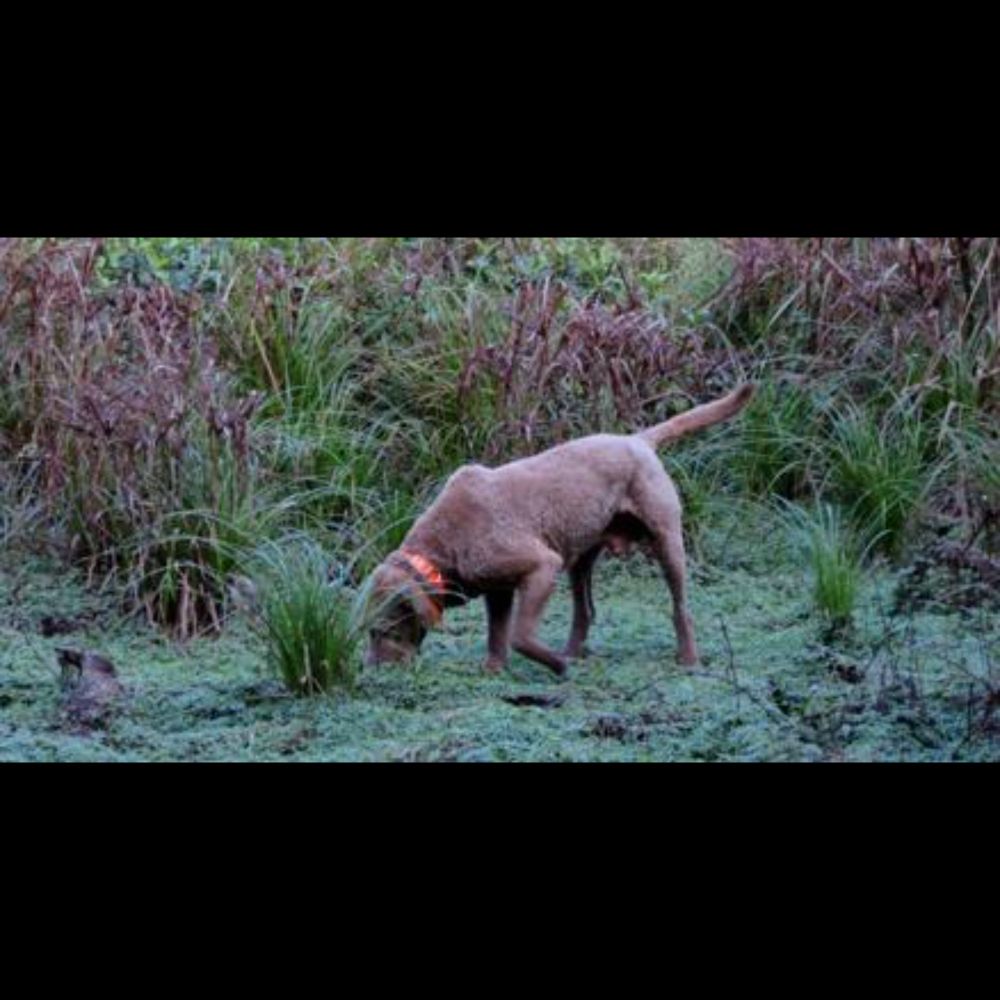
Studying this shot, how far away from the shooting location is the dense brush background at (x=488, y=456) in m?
6.73

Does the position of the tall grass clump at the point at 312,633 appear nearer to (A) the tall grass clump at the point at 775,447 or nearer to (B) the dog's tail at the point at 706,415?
(B) the dog's tail at the point at 706,415

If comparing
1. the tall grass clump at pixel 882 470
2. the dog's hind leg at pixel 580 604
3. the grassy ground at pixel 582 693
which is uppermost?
the tall grass clump at pixel 882 470

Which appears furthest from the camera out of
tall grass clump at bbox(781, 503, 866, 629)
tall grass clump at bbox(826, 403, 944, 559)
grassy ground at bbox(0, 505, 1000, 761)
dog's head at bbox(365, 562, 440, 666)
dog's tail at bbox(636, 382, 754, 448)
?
tall grass clump at bbox(826, 403, 944, 559)

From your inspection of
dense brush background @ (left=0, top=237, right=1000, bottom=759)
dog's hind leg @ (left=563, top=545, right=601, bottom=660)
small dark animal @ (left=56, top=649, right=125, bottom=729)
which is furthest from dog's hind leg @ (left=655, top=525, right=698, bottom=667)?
small dark animal @ (left=56, top=649, right=125, bottom=729)

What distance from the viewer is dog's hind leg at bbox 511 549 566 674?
7.18m

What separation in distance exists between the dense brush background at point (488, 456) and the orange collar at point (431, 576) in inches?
9.9

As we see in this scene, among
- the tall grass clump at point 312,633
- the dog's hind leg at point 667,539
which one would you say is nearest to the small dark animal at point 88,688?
the tall grass clump at point 312,633

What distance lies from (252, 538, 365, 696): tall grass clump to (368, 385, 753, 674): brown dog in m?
0.28

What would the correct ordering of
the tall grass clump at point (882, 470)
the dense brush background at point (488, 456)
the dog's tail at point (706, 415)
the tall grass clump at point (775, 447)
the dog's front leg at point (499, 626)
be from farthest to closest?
the tall grass clump at point (775, 447) → the tall grass clump at point (882, 470) → the dog's tail at point (706, 415) → the dog's front leg at point (499, 626) → the dense brush background at point (488, 456)

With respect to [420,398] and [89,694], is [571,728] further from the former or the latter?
[420,398]

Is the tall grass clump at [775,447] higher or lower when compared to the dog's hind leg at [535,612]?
higher

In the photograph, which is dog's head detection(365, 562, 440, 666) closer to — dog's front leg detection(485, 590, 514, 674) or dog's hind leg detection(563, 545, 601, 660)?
dog's front leg detection(485, 590, 514, 674)

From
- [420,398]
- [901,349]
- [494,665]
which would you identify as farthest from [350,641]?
[901,349]

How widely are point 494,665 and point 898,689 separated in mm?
1636
